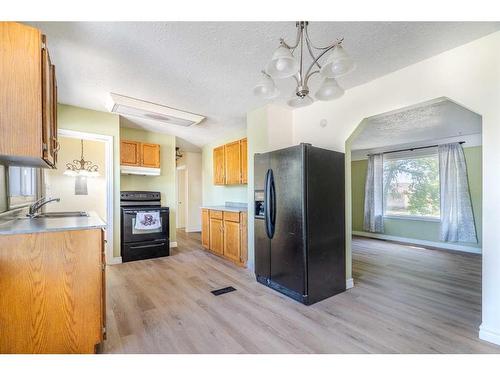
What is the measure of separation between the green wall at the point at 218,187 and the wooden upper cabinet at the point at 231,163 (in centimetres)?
33

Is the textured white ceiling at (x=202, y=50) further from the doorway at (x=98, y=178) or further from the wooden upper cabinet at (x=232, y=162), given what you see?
the wooden upper cabinet at (x=232, y=162)

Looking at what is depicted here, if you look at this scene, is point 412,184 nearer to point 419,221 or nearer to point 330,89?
point 419,221

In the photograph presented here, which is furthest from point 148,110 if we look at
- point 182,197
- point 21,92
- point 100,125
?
point 182,197

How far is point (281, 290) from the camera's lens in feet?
8.85

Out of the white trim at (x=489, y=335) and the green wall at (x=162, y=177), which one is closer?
the white trim at (x=489, y=335)

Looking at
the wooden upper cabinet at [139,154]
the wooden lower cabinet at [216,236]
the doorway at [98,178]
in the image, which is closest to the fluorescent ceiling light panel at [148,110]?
the doorway at [98,178]

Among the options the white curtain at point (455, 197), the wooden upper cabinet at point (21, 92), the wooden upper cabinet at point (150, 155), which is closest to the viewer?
the wooden upper cabinet at point (21, 92)

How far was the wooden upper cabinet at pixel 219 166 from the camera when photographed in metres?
5.02

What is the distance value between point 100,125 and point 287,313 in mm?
3856

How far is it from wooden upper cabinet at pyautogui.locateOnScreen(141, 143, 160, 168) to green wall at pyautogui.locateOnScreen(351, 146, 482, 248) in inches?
210

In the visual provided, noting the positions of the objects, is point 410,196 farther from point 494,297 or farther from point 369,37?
point 369,37

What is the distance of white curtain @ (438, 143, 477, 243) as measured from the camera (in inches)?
181

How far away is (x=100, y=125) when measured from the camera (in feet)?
12.1

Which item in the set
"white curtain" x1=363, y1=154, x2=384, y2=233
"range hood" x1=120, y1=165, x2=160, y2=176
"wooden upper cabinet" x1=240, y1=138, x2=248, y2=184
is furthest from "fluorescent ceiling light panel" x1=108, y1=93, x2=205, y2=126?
"white curtain" x1=363, y1=154, x2=384, y2=233
